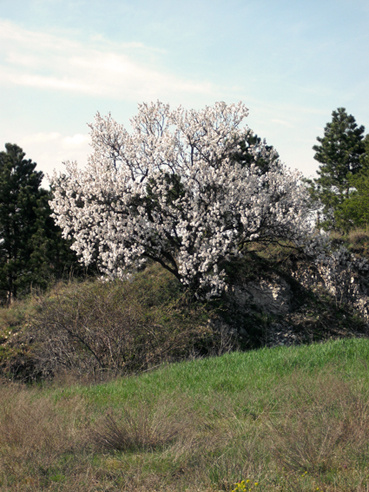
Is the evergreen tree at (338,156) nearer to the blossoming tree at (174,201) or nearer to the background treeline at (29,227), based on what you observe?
the background treeline at (29,227)

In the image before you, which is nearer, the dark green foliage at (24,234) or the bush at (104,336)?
the bush at (104,336)

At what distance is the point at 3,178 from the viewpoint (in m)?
28.7

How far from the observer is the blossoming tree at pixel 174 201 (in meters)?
16.6

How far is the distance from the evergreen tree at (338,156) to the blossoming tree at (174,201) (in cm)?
2192

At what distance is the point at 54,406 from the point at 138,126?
1293 cm

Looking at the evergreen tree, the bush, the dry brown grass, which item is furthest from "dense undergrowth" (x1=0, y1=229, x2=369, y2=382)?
the evergreen tree

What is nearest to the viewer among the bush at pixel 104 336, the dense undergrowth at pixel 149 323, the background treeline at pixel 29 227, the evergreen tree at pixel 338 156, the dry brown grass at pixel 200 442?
the dry brown grass at pixel 200 442

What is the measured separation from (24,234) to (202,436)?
80.8ft

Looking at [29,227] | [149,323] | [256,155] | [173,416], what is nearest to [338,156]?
[256,155]

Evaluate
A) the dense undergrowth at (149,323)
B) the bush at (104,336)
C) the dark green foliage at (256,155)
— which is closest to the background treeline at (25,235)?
the dense undergrowth at (149,323)

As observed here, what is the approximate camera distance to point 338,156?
38.9 metres

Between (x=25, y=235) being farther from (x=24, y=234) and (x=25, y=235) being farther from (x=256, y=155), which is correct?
(x=256, y=155)

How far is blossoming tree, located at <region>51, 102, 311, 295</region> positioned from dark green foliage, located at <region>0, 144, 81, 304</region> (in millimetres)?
8617

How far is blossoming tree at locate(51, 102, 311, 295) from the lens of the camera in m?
16.6
